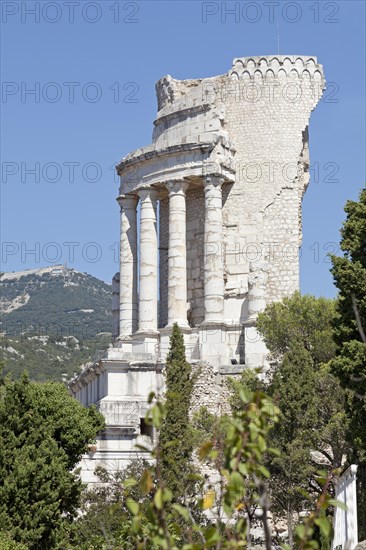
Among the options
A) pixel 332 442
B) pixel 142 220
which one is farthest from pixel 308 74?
pixel 332 442

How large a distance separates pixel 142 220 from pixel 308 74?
890cm

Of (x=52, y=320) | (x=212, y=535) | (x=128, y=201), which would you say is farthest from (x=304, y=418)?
(x=52, y=320)

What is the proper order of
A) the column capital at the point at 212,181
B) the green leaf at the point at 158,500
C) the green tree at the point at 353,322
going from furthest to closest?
the column capital at the point at 212,181, the green tree at the point at 353,322, the green leaf at the point at 158,500

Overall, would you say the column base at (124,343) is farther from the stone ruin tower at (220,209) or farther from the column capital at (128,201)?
the column capital at (128,201)

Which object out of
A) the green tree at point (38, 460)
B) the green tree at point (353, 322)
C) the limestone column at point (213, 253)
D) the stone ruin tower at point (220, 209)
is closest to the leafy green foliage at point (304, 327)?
the stone ruin tower at point (220, 209)

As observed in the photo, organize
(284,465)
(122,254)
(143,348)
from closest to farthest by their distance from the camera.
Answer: (284,465), (143,348), (122,254)

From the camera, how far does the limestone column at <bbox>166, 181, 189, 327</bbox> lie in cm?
4700

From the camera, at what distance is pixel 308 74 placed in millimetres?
49531

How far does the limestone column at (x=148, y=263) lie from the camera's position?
1885 inches

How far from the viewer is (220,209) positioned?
47312mm

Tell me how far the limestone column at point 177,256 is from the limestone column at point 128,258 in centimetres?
321

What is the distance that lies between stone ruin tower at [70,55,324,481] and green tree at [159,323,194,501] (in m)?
8.35

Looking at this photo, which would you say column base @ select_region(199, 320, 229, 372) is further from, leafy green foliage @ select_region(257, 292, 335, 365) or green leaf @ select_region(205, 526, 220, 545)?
green leaf @ select_region(205, 526, 220, 545)

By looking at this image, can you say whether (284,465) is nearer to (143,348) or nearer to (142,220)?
(143,348)
